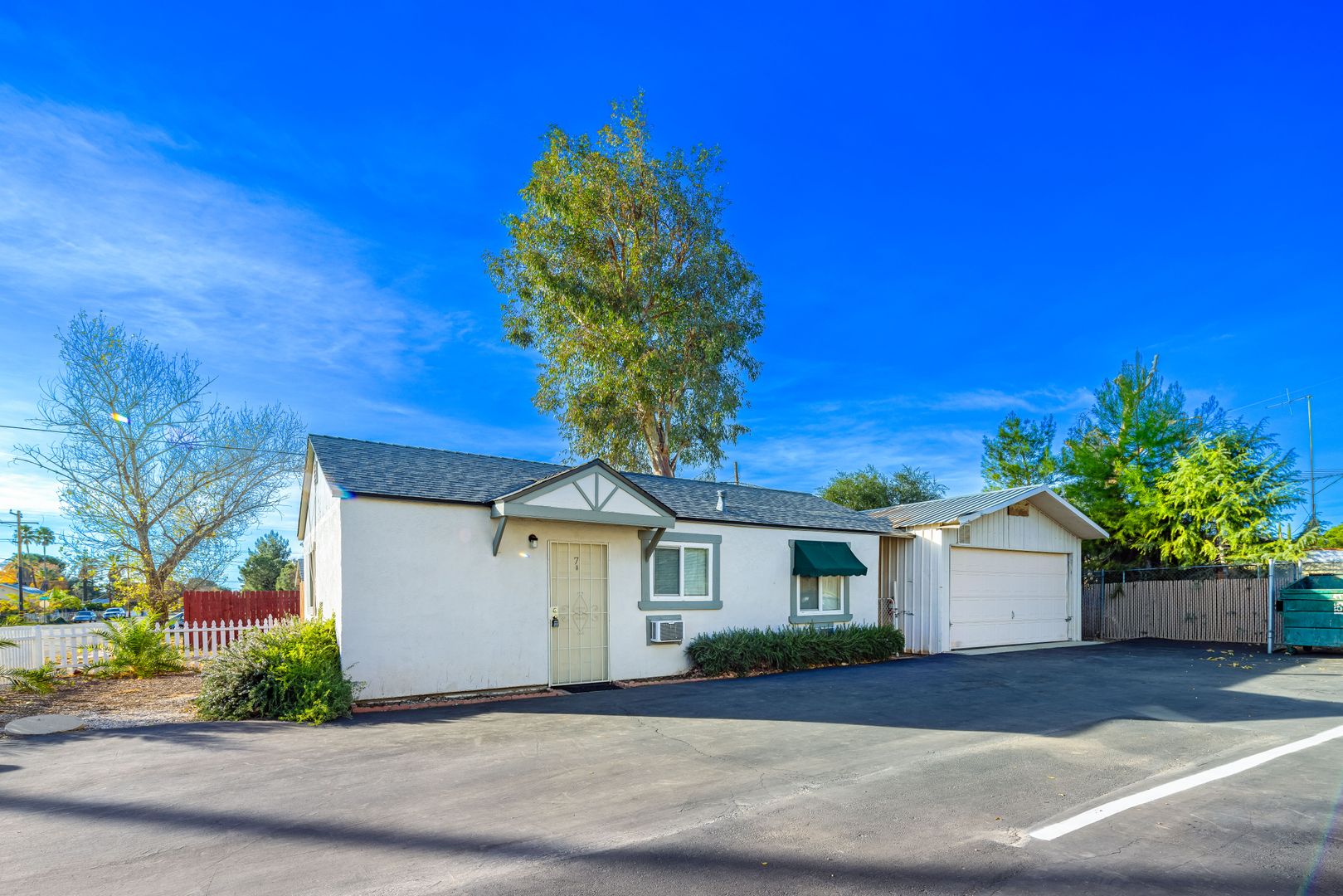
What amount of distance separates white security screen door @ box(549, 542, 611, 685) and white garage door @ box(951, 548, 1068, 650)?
8842 millimetres

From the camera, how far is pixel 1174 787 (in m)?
5.91

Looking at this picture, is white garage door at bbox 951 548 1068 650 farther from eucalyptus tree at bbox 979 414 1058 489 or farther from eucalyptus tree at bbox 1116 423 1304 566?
eucalyptus tree at bbox 979 414 1058 489

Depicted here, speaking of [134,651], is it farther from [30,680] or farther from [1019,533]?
[1019,533]

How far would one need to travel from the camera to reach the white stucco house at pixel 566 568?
1045cm

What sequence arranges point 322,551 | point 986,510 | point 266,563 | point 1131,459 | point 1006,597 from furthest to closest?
point 266,563 < point 1131,459 < point 1006,597 < point 986,510 < point 322,551

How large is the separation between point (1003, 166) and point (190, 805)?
2049 centimetres

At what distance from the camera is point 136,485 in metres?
20.8

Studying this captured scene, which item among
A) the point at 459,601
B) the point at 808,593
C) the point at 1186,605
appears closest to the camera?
the point at 459,601

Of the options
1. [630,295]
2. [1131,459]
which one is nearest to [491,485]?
[630,295]

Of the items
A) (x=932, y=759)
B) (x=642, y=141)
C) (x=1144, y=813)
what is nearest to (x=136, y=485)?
(x=642, y=141)

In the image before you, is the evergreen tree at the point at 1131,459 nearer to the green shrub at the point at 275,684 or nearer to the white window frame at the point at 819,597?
the white window frame at the point at 819,597

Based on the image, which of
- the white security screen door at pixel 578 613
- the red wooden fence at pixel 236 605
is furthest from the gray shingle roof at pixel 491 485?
the red wooden fence at pixel 236 605

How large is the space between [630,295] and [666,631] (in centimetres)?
1413

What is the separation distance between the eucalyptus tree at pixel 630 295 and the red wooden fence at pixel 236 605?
10411 mm
